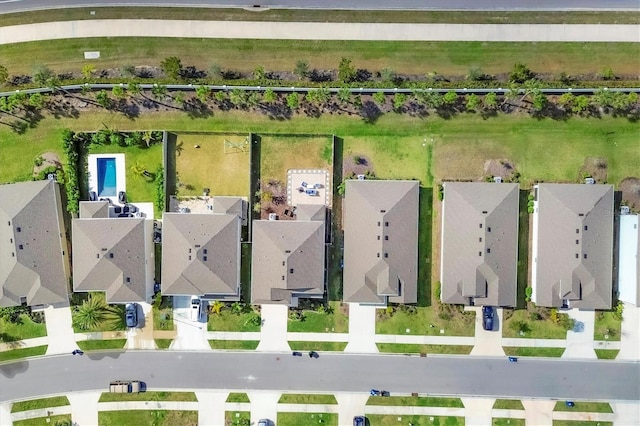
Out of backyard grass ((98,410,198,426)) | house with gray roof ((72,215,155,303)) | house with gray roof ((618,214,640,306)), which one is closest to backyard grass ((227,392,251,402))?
backyard grass ((98,410,198,426))

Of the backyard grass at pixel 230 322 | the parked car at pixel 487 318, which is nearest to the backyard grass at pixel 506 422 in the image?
the parked car at pixel 487 318

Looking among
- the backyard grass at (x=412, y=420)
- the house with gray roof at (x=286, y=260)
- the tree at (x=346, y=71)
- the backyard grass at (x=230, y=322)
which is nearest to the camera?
the house with gray roof at (x=286, y=260)

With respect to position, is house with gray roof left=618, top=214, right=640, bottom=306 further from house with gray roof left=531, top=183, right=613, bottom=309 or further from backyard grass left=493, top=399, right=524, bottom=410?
backyard grass left=493, top=399, right=524, bottom=410

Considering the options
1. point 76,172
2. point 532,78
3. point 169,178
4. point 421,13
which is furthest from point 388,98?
point 76,172

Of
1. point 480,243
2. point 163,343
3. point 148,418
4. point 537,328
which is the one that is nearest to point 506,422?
point 537,328

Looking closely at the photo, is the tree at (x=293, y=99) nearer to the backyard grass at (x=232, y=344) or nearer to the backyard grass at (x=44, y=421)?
the backyard grass at (x=232, y=344)

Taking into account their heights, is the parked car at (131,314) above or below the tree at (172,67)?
below

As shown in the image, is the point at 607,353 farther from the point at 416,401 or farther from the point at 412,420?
the point at 412,420
